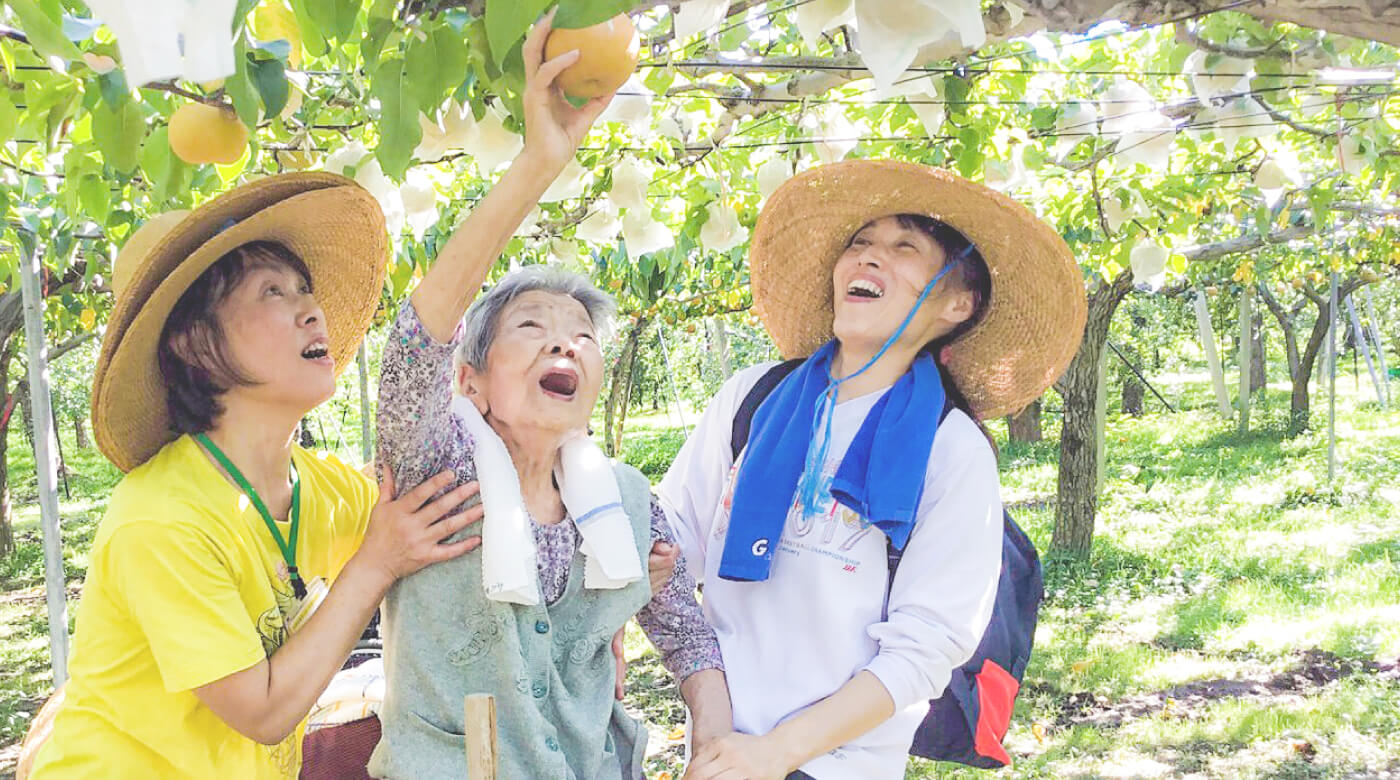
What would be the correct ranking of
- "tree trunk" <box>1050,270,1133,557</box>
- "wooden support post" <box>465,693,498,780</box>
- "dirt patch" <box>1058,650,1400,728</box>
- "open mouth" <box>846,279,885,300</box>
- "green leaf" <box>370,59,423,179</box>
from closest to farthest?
"wooden support post" <box>465,693,498,780</box> < "green leaf" <box>370,59,423,179</box> < "open mouth" <box>846,279,885,300</box> < "dirt patch" <box>1058,650,1400,728</box> < "tree trunk" <box>1050,270,1133,557</box>

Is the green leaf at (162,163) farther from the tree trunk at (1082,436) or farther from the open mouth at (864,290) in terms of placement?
the tree trunk at (1082,436)

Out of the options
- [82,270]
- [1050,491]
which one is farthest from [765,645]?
[1050,491]

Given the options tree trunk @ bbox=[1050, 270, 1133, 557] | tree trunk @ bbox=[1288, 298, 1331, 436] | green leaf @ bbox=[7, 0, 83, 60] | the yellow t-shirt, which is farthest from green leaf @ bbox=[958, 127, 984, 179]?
tree trunk @ bbox=[1288, 298, 1331, 436]

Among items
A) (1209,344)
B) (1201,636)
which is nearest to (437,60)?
(1201,636)

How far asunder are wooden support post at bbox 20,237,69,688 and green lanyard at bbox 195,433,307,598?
77.2 inches

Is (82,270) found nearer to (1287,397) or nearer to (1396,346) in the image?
(1287,397)

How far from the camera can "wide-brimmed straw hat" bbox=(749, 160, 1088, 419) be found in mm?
1645

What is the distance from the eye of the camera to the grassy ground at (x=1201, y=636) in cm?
402

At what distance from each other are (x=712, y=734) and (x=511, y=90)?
87 centimetres

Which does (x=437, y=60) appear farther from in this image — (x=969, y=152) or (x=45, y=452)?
(x=45, y=452)

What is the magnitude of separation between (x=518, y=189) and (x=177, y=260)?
0.52m

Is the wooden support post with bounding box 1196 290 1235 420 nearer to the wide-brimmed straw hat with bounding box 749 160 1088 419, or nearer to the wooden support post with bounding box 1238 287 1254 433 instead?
the wooden support post with bounding box 1238 287 1254 433

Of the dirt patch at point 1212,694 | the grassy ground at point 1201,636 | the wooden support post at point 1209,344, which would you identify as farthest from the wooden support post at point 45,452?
the wooden support post at point 1209,344

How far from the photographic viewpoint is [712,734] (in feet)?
4.74
